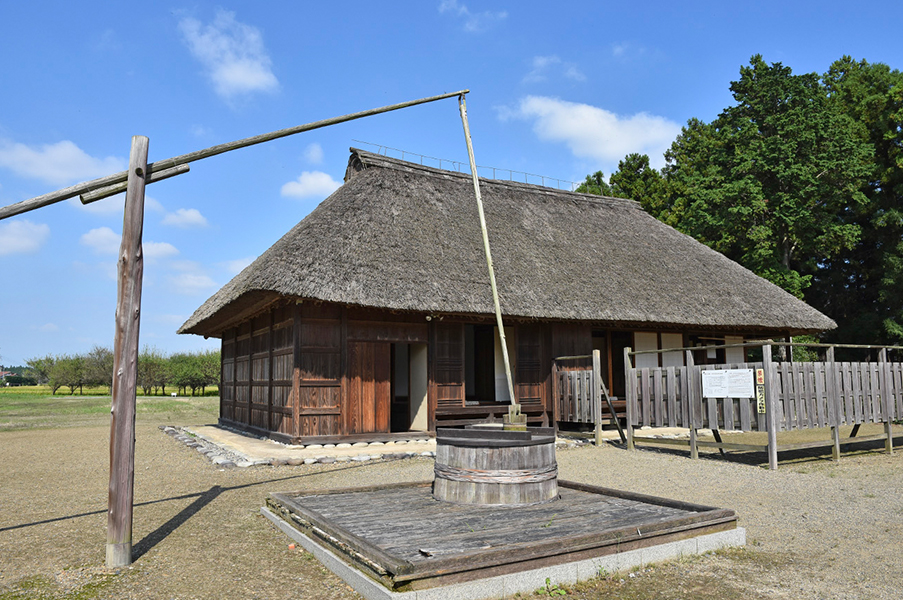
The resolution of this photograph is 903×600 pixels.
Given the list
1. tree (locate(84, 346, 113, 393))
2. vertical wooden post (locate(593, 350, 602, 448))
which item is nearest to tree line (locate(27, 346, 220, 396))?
tree (locate(84, 346, 113, 393))

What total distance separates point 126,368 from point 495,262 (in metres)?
9.33

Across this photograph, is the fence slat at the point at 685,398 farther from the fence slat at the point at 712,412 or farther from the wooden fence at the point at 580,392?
the wooden fence at the point at 580,392

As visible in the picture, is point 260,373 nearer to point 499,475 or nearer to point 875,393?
point 499,475

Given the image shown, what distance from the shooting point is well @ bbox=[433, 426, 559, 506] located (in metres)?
5.28

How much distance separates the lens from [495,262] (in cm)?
1330

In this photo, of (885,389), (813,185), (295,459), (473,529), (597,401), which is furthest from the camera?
(813,185)

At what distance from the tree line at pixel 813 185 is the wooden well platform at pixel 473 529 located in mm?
20062

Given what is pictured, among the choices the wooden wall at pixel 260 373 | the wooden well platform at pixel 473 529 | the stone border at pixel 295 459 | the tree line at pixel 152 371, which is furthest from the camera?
the tree line at pixel 152 371

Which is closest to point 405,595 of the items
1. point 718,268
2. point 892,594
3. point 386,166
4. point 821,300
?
point 892,594

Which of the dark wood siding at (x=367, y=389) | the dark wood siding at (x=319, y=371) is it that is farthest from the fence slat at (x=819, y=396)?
the dark wood siding at (x=319, y=371)

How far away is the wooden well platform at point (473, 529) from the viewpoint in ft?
12.0

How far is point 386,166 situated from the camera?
1476 centimetres

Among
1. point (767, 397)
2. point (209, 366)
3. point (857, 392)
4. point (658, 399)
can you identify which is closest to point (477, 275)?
point (658, 399)

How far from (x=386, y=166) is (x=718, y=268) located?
9428mm
